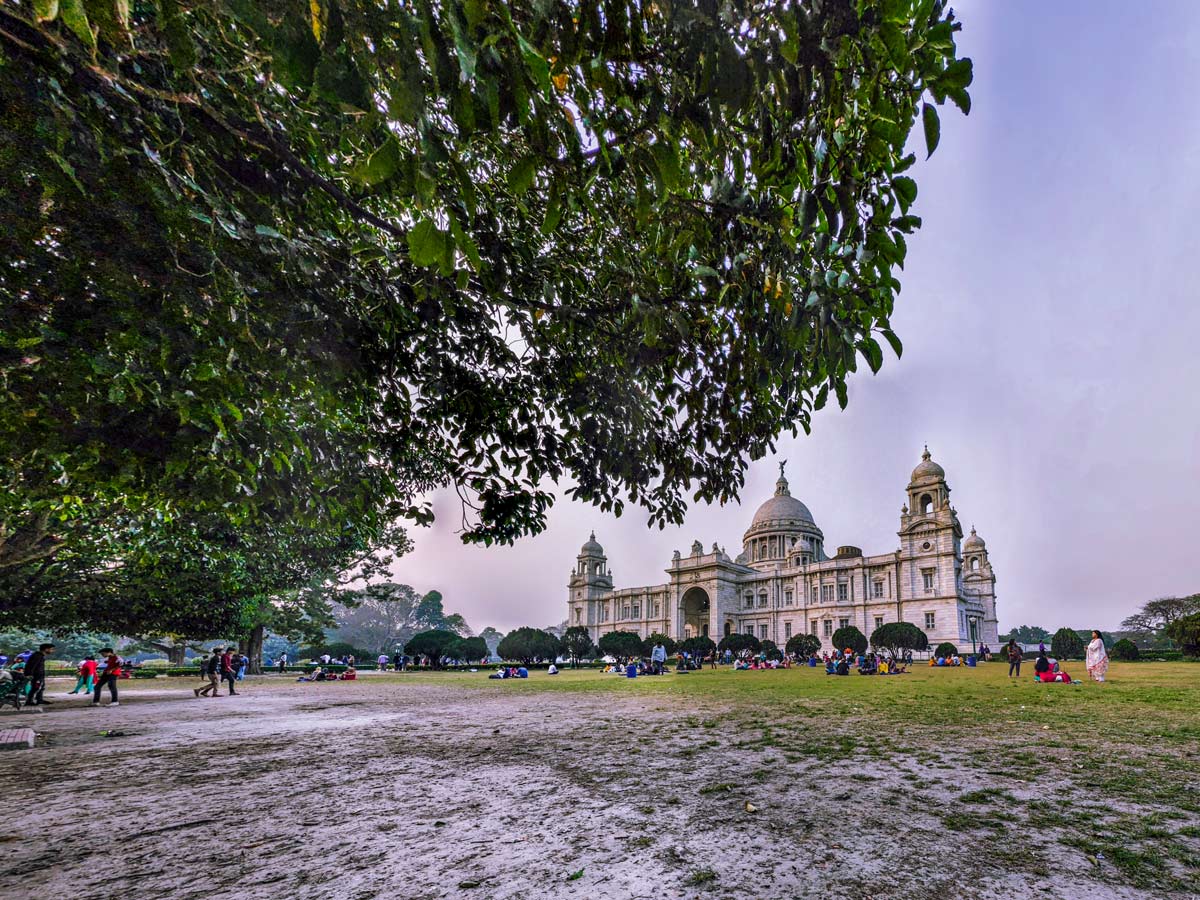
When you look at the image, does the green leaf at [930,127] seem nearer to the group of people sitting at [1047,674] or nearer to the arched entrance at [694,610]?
the group of people sitting at [1047,674]

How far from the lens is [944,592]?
55.3m

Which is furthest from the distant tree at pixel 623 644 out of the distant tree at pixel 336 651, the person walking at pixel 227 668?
the person walking at pixel 227 668

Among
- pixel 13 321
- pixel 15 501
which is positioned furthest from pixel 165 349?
pixel 15 501

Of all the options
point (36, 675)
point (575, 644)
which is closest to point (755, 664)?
point (575, 644)

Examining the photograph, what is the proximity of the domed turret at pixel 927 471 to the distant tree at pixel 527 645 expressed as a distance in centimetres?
4308

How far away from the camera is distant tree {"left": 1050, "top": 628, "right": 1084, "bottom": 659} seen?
40.3 m

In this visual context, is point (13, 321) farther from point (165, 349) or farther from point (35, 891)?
point (35, 891)

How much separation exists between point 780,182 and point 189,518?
12.7 metres

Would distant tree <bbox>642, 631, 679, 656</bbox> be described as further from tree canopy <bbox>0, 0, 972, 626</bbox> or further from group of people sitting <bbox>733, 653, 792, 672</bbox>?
tree canopy <bbox>0, 0, 972, 626</bbox>

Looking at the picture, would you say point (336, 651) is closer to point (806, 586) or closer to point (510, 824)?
point (510, 824)

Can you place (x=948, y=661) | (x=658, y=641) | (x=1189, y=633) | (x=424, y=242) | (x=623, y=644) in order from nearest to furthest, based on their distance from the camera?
(x=424, y=242) → (x=1189, y=633) → (x=948, y=661) → (x=658, y=641) → (x=623, y=644)

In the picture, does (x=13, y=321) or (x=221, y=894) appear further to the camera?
(x=13, y=321)

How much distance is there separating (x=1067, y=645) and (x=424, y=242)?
5335 centimetres

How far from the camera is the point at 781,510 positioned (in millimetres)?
78375
